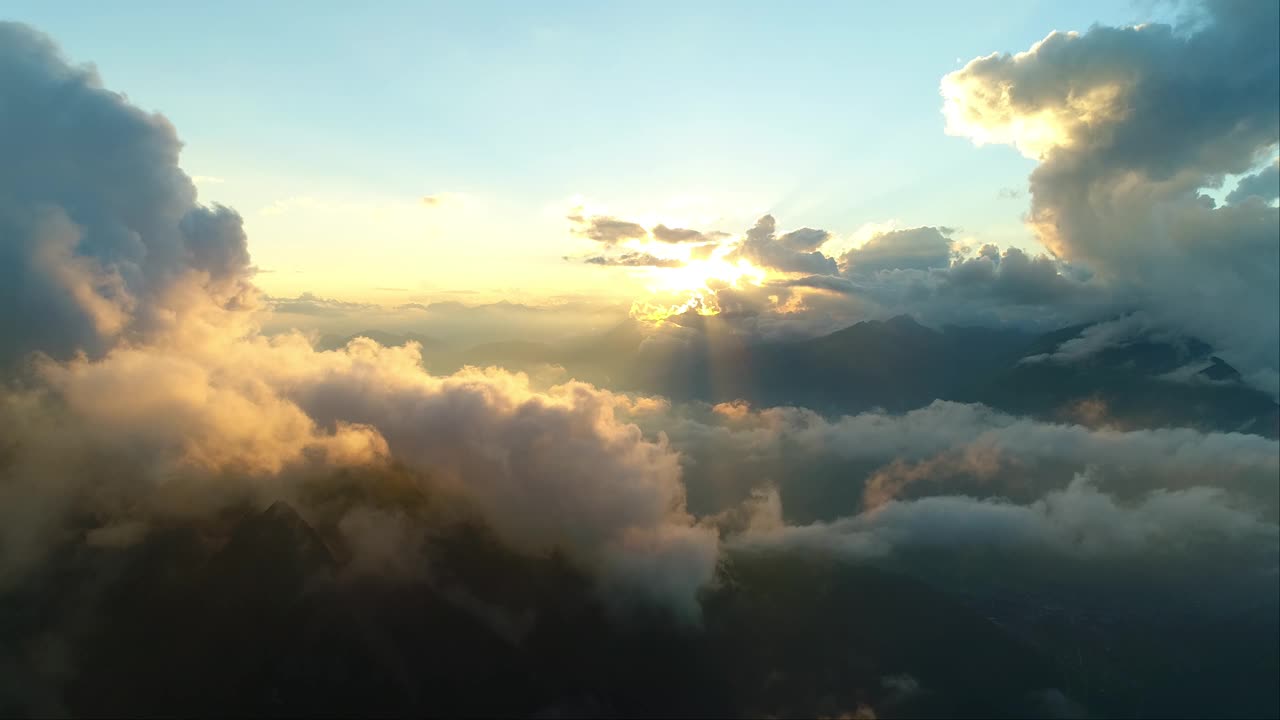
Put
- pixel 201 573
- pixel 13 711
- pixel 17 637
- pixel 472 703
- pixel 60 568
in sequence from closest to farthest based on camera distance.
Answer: pixel 13 711 → pixel 17 637 → pixel 60 568 → pixel 201 573 → pixel 472 703

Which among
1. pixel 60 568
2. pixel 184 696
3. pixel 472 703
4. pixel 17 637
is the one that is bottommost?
pixel 472 703

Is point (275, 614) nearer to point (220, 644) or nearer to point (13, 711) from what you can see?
point (220, 644)

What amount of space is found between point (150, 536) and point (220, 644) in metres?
37.8

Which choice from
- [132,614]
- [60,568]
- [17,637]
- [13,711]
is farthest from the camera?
[132,614]

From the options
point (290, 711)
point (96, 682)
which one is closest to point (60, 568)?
point (96, 682)

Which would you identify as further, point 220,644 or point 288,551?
point 288,551

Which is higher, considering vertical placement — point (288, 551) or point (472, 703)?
point (288, 551)

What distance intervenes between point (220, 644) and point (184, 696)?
56.8ft

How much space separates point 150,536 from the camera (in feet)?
562

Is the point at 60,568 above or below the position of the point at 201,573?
above

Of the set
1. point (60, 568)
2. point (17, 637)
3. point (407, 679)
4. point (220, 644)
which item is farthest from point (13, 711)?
point (407, 679)

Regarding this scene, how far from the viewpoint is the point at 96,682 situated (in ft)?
490

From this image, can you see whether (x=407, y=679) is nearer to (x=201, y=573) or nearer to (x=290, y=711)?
(x=290, y=711)

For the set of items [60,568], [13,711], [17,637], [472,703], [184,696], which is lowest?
[472,703]
